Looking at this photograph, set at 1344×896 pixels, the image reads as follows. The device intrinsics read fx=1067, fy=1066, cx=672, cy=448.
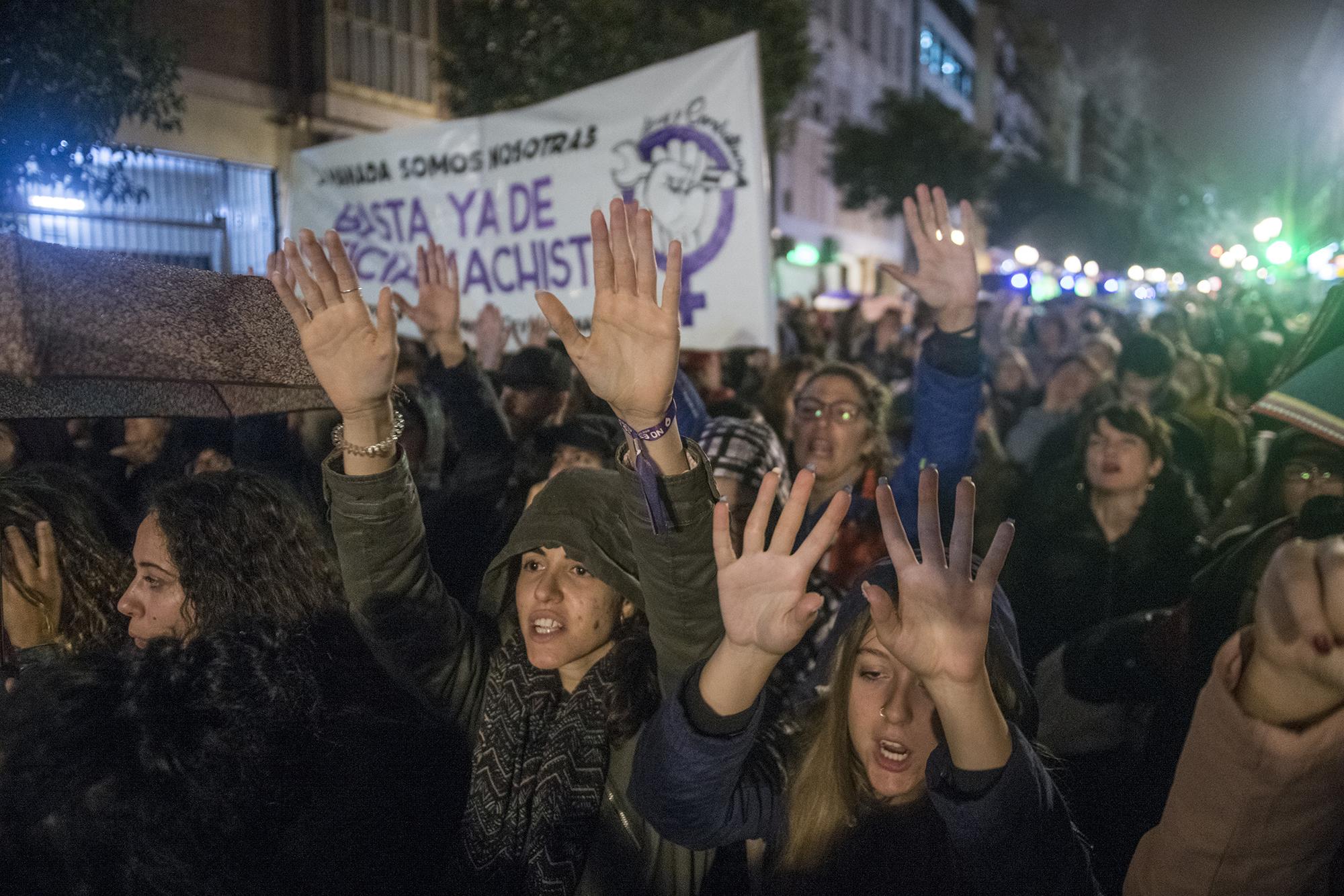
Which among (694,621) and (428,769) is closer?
(694,621)

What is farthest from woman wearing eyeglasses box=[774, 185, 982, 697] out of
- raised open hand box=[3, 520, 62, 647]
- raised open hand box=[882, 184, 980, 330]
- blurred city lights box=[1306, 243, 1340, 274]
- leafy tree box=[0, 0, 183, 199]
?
blurred city lights box=[1306, 243, 1340, 274]

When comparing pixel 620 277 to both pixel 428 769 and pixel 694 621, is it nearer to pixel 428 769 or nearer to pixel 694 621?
A: pixel 694 621

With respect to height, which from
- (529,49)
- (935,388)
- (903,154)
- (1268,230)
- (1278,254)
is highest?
(903,154)

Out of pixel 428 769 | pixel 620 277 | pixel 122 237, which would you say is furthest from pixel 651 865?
pixel 122 237

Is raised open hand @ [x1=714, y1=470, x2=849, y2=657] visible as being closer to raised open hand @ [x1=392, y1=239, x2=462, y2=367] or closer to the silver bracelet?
the silver bracelet

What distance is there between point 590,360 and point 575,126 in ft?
13.4

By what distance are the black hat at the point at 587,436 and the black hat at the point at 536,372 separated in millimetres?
891

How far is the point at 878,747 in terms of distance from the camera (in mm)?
1847

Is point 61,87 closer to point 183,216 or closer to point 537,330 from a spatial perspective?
point 537,330

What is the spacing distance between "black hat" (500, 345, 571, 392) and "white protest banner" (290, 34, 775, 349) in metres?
0.61

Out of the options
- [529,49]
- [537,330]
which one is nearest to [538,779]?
[537,330]

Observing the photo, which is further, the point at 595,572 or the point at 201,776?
the point at 595,572

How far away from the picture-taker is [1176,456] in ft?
16.3

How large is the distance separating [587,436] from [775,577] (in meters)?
2.07
